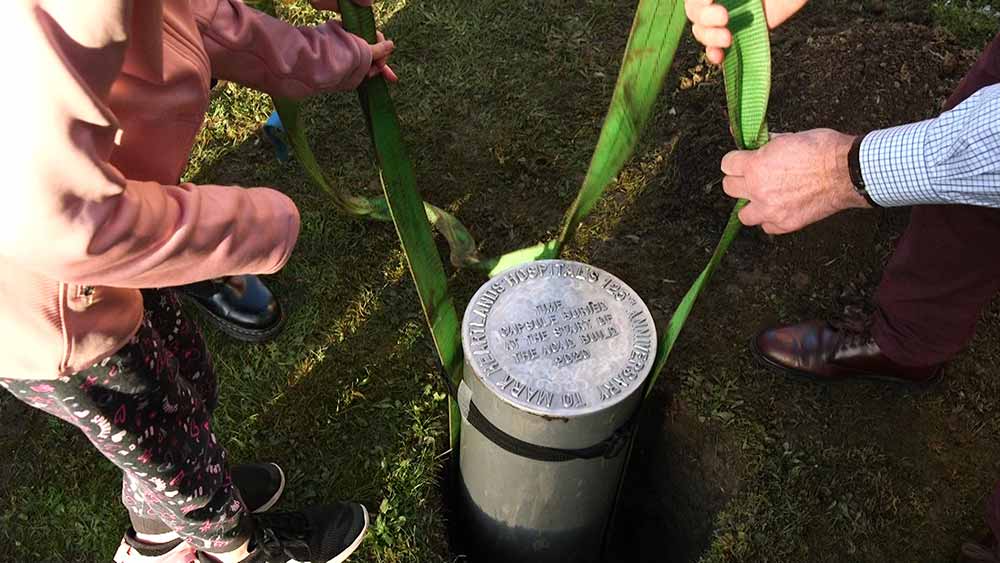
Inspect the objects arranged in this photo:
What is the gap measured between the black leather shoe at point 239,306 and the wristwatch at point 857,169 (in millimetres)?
1725

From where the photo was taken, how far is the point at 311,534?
1991 mm

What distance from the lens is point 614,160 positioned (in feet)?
5.95

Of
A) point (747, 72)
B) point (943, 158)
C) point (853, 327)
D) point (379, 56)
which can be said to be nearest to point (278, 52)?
point (379, 56)

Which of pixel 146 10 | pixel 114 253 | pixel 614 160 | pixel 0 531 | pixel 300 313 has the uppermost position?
pixel 146 10

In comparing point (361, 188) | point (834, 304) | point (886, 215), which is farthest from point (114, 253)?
point (886, 215)

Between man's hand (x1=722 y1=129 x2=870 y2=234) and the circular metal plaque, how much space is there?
374mm

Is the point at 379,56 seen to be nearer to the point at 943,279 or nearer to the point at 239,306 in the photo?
the point at 239,306

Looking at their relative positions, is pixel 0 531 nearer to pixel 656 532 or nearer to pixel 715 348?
pixel 656 532

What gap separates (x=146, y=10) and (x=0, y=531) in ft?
5.88

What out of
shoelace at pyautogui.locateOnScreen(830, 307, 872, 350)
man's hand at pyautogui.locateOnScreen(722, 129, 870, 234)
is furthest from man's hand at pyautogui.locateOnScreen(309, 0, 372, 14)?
shoelace at pyautogui.locateOnScreen(830, 307, 872, 350)

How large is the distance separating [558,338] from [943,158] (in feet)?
2.78

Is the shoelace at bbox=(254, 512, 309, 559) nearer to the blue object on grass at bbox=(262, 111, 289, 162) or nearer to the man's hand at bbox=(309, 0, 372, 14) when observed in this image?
the man's hand at bbox=(309, 0, 372, 14)

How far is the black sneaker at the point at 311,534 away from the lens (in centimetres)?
190

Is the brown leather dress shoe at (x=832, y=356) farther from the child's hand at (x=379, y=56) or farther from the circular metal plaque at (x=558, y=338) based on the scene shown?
the child's hand at (x=379, y=56)
